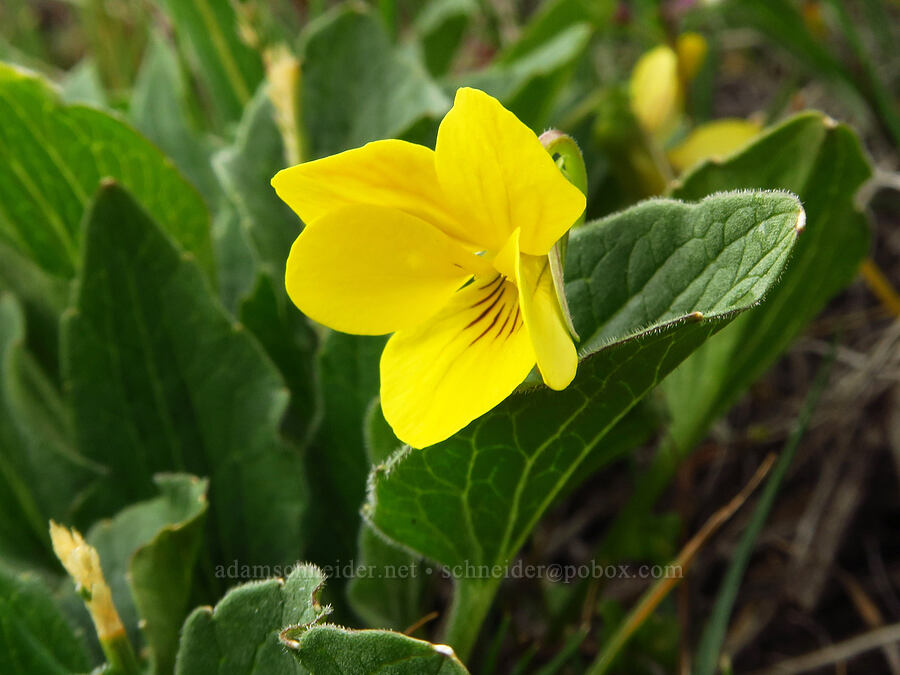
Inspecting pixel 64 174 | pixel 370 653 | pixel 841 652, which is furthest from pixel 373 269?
pixel 841 652

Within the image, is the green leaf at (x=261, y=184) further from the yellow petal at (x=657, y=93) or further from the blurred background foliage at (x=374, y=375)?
the yellow petal at (x=657, y=93)

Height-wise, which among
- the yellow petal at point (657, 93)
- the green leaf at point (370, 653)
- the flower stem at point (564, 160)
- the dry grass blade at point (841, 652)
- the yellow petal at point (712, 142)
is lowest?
the dry grass blade at point (841, 652)

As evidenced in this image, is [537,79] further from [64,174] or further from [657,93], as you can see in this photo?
[64,174]

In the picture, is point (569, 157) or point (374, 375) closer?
point (569, 157)

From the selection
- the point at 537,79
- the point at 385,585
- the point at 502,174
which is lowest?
the point at 385,585

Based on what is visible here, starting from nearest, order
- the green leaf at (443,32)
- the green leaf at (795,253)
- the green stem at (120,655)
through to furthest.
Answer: the green stem at (120,655), the green leaf at (795,253), the green leaf at (443,32)

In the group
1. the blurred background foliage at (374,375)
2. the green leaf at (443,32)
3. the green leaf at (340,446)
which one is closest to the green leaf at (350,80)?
the blurred background foliage at (374,375)
